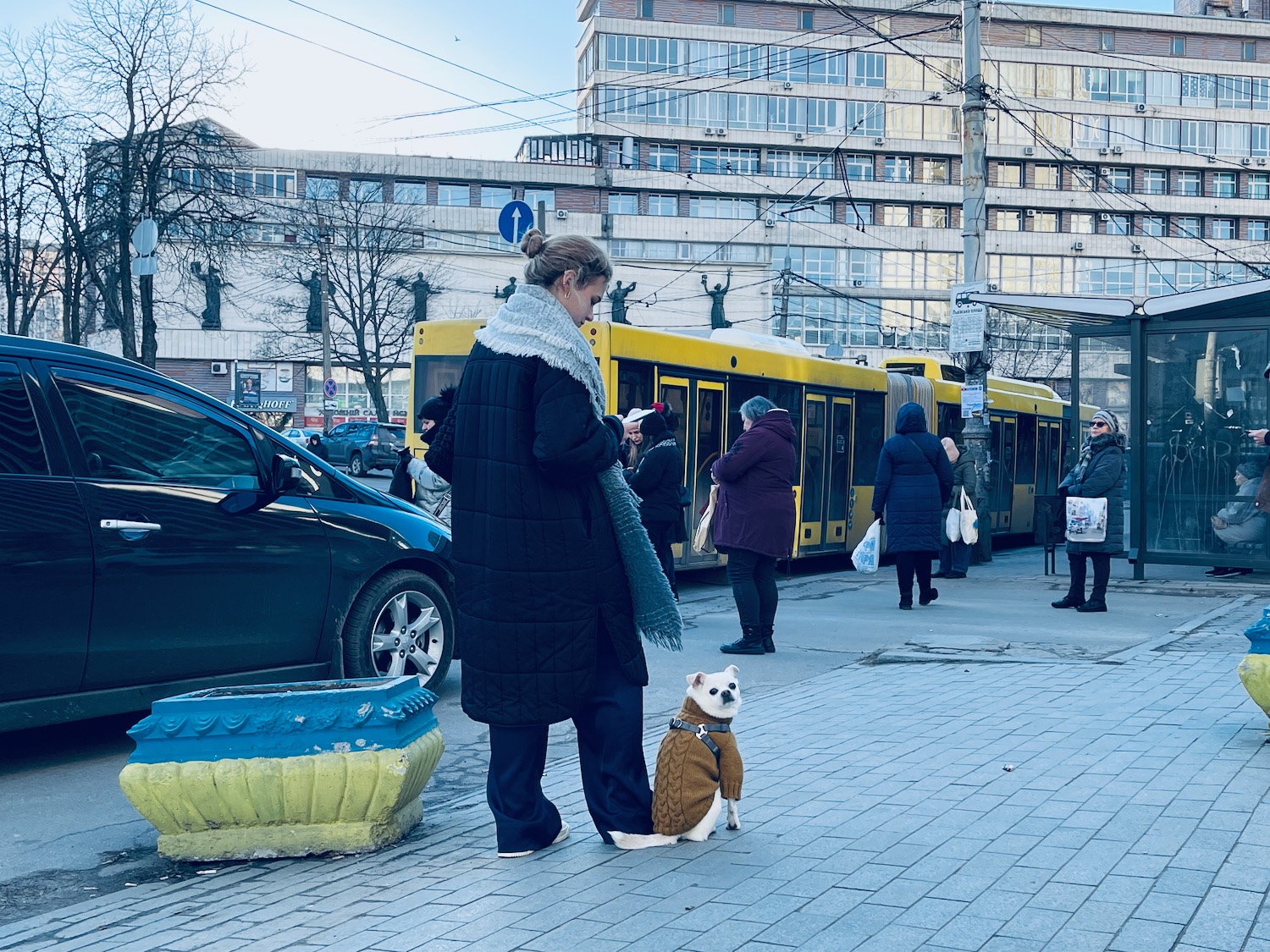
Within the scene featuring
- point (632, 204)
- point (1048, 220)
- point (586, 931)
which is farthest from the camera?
point (1048, 220)

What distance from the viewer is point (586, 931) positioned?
3.58 metres

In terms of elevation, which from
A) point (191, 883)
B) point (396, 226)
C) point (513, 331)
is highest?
point (396, 226)

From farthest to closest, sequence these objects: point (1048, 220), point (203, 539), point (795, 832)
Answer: point (1048, 220) < point (203, 539) < point (795, 832)

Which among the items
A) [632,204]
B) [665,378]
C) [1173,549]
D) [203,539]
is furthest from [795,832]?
[632,204]

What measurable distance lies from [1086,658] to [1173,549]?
21.3 ft

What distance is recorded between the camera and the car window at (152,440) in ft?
19.6

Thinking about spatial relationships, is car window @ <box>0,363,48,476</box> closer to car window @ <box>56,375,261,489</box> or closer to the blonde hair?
car window @ <box>56,375,261,489</box>

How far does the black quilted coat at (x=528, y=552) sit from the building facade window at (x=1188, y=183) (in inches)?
3061

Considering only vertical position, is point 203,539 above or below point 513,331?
below

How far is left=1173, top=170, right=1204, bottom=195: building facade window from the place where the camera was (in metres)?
74.4

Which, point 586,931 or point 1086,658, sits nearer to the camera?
point 586,931

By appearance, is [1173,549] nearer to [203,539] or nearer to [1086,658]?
[1086,658]

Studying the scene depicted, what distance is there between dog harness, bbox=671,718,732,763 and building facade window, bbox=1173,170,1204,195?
7752 cm

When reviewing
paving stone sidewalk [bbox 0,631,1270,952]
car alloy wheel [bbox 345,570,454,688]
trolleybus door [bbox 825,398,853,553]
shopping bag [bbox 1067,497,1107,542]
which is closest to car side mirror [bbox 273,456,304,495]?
car alloy wheel [bbox 345,570,454,688]
